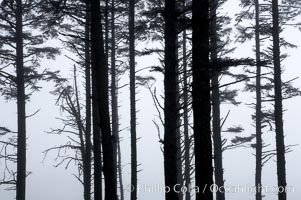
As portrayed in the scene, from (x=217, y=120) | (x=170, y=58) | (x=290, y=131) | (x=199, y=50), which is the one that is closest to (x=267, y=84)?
(x=217, y=120)

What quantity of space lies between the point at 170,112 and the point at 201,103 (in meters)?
2.22

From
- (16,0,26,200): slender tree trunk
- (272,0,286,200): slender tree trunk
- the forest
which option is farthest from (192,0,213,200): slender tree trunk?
(16,0,26,200): slender tree trunk

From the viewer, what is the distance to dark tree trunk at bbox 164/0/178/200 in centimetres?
802

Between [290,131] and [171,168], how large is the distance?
195 m

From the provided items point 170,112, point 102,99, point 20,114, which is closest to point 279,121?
point 170,112

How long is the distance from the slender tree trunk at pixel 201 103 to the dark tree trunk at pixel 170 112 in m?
2.02

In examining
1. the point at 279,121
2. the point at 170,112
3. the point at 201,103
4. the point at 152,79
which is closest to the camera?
the point at 201,103

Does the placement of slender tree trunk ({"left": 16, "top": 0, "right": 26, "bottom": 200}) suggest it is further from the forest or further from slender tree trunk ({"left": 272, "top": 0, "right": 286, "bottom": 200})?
slender tree trunk ({"left": 272, "top": 0, "right": 286, "bottom": 200})

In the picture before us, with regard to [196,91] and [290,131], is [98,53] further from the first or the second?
[290,131]

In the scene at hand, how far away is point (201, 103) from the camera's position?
594cm

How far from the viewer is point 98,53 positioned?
8742 mm

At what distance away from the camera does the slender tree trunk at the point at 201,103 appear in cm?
581

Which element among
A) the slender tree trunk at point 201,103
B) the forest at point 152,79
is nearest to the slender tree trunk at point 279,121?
the forest at point 152,79

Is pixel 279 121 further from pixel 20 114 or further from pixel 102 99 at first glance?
pixel 20 114
